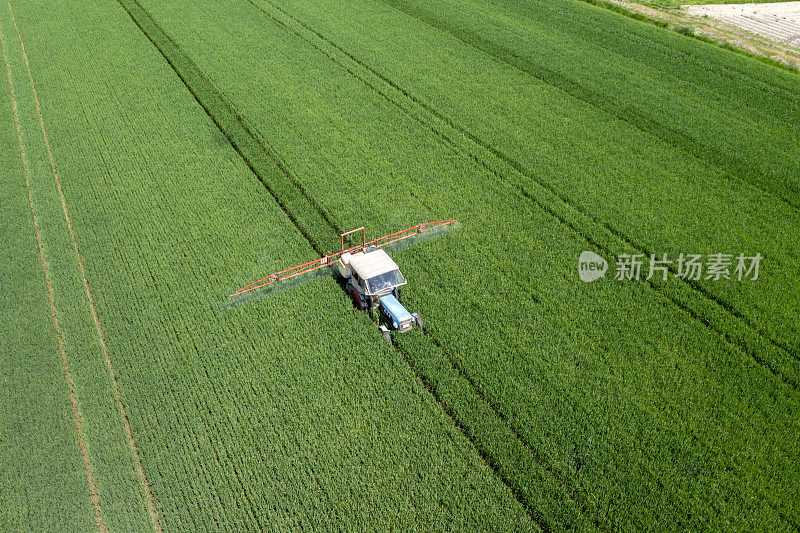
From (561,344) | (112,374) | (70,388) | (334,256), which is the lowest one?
(70,388)

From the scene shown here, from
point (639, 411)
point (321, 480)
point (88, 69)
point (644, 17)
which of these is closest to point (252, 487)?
point (321, 480)

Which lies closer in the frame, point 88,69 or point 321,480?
point 321,480

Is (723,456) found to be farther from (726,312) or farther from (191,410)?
(191,410)

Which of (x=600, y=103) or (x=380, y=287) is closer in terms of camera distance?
(x=380, y=287)

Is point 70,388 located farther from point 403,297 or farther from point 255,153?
point 255,153

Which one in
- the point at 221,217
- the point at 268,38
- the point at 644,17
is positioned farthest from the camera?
the point at 644,17

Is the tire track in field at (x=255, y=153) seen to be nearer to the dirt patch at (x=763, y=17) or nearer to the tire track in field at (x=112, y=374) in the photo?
the tire track in field at (x=112, y=374)

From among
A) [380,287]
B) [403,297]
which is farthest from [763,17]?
[380,287]
